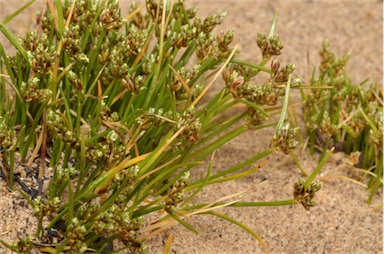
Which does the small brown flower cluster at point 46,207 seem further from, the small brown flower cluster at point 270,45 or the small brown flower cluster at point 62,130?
the small brown flower cluster at point 270,45

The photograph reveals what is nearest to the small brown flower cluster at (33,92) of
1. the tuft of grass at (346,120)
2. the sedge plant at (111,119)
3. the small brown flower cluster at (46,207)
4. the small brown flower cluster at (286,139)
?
the sedge plant at (111,119)

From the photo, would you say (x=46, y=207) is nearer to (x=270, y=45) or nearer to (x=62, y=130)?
(x=62, y=130)

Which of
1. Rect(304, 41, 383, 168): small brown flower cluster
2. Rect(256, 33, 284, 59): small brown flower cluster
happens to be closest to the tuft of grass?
Rect(304, 41, 383, 168): small brown flower cluster

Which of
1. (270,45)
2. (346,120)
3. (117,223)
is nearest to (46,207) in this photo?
(117,223)

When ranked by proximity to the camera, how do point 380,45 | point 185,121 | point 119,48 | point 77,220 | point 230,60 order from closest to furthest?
point 77,220, point 185,121, point 119,48, point 230,60, point 380,45

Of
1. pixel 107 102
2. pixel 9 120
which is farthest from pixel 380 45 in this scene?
pixel 9 120

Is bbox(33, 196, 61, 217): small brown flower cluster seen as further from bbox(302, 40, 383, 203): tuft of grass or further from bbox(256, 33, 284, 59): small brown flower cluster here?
bbox(302, 40, 383, 203): tuft of grass

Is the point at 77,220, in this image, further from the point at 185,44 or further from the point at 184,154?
the point at 185,44
